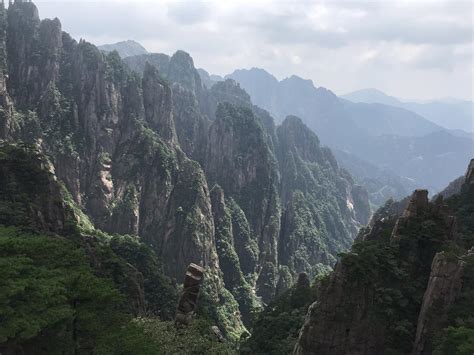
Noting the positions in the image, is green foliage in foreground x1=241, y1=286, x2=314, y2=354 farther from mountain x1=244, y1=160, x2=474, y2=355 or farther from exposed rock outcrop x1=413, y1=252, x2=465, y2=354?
A: exposed rock outcrop x1=413, y1=252, x2=465, y2=354

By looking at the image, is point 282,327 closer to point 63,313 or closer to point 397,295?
point 397,295

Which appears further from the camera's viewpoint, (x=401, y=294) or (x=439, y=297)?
(x=401, y=294)

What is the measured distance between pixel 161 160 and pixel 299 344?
396 feet

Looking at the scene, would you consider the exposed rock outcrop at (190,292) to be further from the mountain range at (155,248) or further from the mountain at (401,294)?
the mountain at (401,294)

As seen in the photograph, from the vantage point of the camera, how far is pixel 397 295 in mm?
41531

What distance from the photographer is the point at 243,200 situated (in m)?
197

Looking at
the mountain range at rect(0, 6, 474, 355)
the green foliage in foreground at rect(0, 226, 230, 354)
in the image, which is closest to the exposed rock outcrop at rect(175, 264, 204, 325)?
the mountain range at rect(0, 6, 474, 355)

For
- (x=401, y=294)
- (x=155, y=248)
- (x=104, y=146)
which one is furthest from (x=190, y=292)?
(x=104, y=146)

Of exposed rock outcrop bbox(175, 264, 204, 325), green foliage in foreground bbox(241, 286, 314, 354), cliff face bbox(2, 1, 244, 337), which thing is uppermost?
cliff face bbox(2, 1, 244, 337)

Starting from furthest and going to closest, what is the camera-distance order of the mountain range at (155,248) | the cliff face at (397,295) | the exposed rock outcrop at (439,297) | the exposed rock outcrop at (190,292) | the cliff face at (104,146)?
the cliff face at (104,146), the exposed rock outcrop at (190,292), the cliff face at (397,295), the exposed rock outcrop at (439,297), the mountain range at (155,248)

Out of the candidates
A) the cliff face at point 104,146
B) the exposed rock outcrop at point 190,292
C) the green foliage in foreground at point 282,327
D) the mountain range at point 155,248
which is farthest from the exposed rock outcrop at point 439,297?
the cliff face at point 104,146

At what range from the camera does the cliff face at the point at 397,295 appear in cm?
3847

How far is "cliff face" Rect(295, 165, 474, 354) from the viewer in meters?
38.5

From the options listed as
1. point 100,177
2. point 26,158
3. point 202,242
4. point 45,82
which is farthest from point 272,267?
point 26,158
